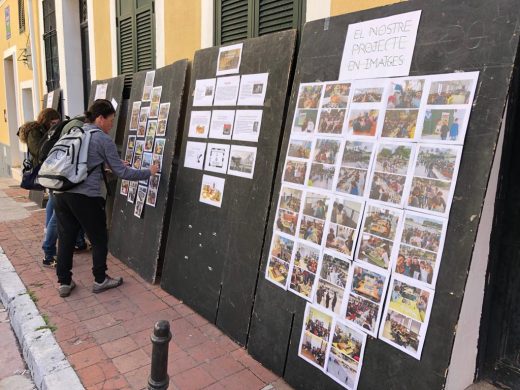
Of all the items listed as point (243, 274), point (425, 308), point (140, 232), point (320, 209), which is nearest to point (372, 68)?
point (320, 209)

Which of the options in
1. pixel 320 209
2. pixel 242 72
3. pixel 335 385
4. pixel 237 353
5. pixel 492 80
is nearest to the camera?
pixel 492 80

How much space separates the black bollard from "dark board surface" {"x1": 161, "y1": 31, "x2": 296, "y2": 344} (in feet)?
4.03

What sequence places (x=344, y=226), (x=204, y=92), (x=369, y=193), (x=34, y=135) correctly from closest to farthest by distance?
(x=369, y=193)
(x=344, y=226)
(x=204, y=92)
(x=34, y=135)

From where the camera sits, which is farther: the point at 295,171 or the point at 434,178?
the point at 295,171

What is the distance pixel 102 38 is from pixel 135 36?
4.73 ft

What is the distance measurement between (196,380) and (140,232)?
2.13 meters

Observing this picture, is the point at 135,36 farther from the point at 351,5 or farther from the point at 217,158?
the point at 351,5

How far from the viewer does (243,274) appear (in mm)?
3139

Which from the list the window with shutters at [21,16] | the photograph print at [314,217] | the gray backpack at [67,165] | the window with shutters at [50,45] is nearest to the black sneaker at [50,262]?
the gray backpack at [67,165]

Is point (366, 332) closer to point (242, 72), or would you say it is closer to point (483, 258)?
point (483, 258)

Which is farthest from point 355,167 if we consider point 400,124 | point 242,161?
point 242,161

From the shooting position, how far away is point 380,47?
2.30m

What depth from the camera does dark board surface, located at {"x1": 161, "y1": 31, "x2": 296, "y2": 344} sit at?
9.84 feet

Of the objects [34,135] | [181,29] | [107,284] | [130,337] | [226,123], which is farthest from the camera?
[34,135]
